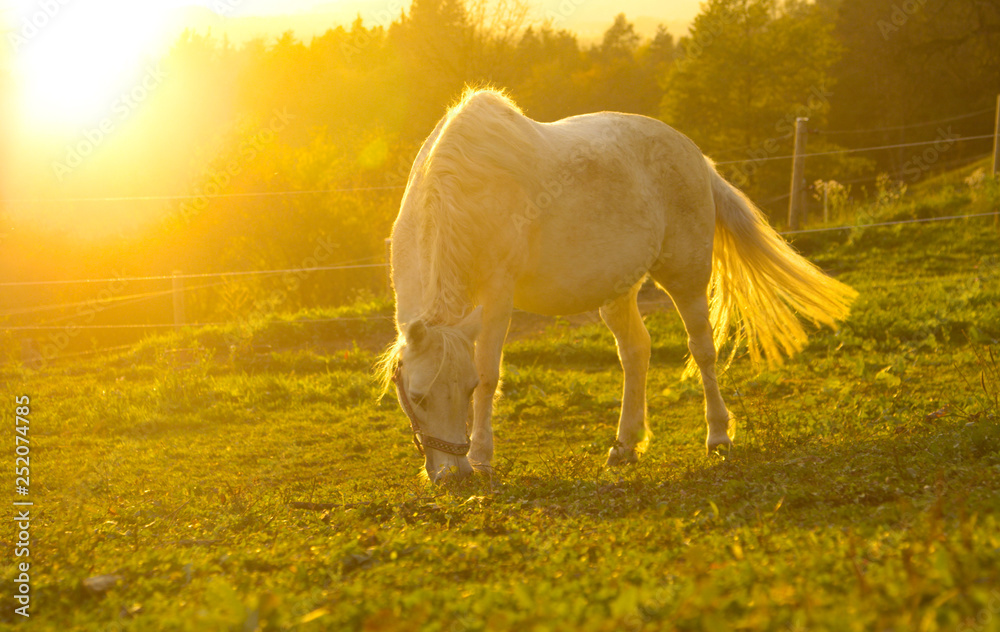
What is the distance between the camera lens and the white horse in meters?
3.90

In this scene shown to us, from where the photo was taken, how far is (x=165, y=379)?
7.39 metres

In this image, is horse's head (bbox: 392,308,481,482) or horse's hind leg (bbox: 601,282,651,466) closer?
horse's head (bbox: 392,308,481,482)

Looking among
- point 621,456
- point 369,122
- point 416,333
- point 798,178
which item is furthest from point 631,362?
point 369,122

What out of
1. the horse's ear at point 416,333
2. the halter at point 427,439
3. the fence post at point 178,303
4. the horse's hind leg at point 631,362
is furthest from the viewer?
the fence post at point 178,303

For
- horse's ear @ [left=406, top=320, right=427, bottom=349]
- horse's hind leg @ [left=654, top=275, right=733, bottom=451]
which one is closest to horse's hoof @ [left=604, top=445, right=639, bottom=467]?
horse's hind leg @ [left=654, top=275, right=733, bottom=451]

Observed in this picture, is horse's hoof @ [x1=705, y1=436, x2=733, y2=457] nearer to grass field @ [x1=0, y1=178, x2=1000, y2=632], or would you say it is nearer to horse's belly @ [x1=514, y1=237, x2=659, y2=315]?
grass field @ [x1=0, y1=178, x2=1000, y2=632]

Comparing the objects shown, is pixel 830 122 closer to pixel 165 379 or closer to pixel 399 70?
pixel 399 70

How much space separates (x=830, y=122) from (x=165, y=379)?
3161 cm

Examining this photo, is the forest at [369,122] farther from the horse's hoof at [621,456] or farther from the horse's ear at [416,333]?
the horse's ear at [416,333]

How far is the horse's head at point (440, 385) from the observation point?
147 inches

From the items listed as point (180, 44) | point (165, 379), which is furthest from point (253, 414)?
point (180, 44)

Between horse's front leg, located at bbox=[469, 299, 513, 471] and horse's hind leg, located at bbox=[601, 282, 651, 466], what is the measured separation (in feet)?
4.13

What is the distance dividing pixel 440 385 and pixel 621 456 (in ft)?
5.76

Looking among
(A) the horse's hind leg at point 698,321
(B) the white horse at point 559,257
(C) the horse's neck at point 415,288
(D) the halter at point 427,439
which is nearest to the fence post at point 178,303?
(B) the white horse at point 559,257
